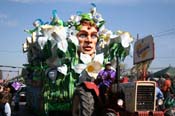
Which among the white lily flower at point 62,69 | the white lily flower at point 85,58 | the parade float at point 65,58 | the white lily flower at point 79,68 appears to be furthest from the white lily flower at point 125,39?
the white lily flower at point 62,69

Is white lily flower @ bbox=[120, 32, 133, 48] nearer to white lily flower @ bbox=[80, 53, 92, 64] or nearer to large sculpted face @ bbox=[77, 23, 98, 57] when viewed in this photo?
large sculpted face @ bbox=[77, 23, 98, 57]

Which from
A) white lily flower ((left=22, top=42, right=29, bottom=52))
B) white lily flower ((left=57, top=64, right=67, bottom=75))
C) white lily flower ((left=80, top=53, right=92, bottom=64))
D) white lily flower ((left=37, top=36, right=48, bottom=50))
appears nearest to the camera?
white lily flower ((left=57, top=64, right=67, bottom=75))

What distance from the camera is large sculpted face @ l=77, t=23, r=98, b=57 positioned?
42.8 feet

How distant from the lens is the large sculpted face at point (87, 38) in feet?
42.8

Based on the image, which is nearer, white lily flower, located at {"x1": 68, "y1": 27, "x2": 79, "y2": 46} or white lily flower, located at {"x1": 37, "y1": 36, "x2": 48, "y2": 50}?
white lily flower, located at {"x1": 68, "y1": 27, "x2": 79, "y2": 46}

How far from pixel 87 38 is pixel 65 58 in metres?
1.16

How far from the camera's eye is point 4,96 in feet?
36.1

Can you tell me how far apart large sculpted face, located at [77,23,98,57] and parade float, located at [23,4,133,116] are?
18 centimetres

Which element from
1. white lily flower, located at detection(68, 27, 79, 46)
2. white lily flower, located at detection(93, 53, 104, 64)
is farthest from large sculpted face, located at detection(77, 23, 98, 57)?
white lily flower, located at detection(93, 53, 104, 64)

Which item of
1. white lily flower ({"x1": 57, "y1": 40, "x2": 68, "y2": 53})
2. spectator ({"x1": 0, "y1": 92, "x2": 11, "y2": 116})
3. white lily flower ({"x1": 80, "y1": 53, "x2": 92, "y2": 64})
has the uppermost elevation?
white lily flower ({"x1": 57, "y1": 40, "x2": 68, "y2": 53})

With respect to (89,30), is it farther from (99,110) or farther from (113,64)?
(99,110)

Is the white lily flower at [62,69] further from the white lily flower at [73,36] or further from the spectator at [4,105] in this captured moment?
the spectator at [4,105]

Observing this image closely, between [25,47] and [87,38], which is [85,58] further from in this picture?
[25,47]

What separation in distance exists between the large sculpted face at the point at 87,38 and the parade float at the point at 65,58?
0.18 meters
